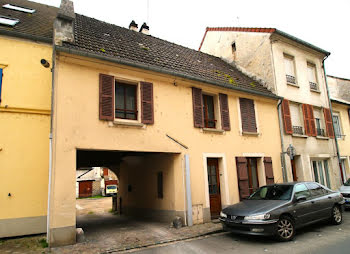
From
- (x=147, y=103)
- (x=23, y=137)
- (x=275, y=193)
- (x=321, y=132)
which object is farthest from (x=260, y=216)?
(x=321, y=132)

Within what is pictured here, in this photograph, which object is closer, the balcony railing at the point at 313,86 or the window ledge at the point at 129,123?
the window ledge at the point at 129,123

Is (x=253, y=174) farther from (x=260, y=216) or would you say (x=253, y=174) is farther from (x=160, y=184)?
(x=260, y=216)

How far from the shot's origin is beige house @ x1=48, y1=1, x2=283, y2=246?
713cm

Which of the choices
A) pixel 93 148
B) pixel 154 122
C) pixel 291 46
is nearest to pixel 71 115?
pixel 93 148

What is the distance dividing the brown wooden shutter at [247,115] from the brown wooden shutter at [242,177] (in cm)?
151

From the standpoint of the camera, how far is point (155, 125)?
28.1 feet

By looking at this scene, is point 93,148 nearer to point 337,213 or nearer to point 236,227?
point 236,227

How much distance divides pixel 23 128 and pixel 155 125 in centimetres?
453

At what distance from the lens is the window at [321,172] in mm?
13372

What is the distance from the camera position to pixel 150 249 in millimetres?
6219

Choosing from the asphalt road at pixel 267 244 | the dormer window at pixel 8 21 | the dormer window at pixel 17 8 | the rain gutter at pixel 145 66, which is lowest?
the asphalt road at pixel 267 244

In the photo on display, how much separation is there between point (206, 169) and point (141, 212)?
158 inches

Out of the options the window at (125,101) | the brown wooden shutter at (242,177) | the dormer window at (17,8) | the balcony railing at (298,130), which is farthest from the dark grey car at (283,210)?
the dormer window at (17,8)

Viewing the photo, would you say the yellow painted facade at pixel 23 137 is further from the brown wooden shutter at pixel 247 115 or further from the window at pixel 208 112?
the brown wooden shutter at pixel 247 115
